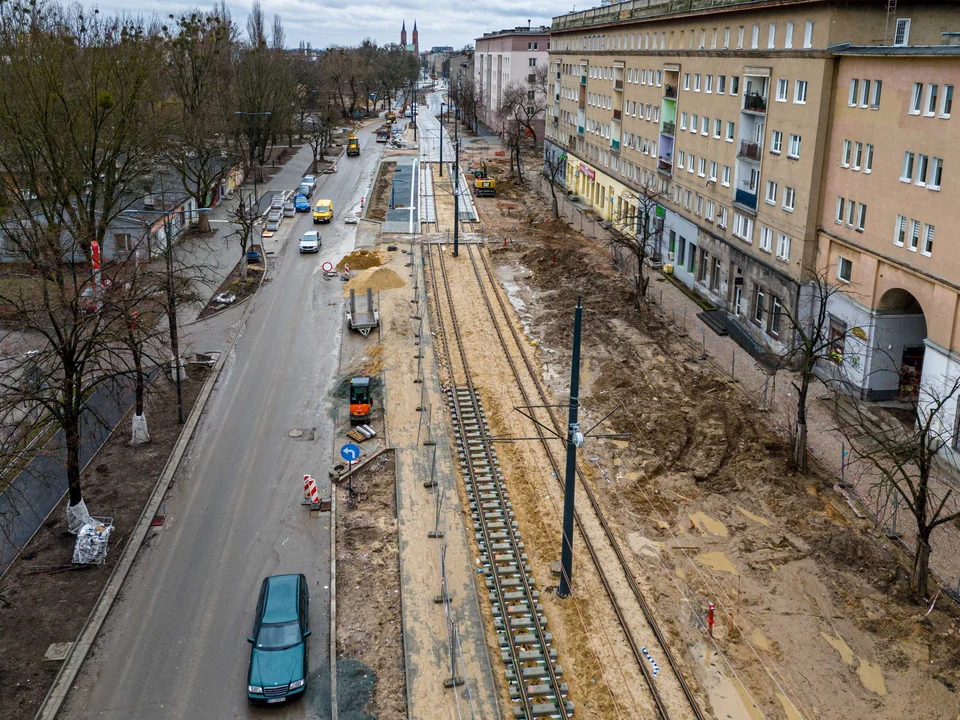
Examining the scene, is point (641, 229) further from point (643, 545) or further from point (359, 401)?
point (643, 545)

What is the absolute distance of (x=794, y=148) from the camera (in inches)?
1356

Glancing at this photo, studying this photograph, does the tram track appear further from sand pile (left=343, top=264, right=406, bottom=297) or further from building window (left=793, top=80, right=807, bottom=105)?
building window (left=793, top=80, right=807, bottom=105)

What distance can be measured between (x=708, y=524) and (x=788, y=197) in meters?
17.1

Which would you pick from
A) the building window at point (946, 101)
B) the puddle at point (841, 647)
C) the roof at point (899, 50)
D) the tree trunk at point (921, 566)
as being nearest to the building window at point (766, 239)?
the roof at point (899, 50)

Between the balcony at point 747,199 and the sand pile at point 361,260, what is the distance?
813 inches

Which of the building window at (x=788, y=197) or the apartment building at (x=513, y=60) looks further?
the apartment building at (x=513, y=60)

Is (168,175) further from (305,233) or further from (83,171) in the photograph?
(83,171)

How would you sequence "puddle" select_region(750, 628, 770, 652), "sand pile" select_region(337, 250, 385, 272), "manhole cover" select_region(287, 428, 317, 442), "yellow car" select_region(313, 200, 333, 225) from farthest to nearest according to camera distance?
"yellow car" select_region(313, 200, 333, 225) < "sand pile" select_region(337, 250, 385, 272) < "manhole cover" select_region(287, 428, 317, 442) < "puddle" select_region(750, 628, 770, 652)

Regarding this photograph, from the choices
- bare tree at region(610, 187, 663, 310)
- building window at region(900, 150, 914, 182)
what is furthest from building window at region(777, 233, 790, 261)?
building window at region(900, 150, 914, 182)

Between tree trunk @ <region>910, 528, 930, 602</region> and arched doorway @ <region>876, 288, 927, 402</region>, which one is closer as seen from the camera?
tree trunk @ <region>910, 528, 930, 602</region>

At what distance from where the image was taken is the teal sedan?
54.8ft

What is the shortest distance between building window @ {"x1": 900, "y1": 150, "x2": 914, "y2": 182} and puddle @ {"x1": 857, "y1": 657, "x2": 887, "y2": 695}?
16.4 metres

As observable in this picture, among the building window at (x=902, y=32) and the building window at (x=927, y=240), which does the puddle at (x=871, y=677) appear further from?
the building window at (x=902, y=32)

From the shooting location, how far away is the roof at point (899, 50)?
25.5 meters
